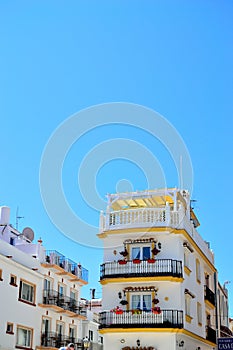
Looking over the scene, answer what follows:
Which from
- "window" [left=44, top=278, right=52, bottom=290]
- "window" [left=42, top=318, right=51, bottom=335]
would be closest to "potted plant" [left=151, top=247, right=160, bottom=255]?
"window" [left=44, top=278, right=52, bottom=290]

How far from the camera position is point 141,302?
34.0m

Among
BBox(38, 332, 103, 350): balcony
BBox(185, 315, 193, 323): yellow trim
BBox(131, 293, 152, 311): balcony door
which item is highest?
BBox(131, 293, 152, 311): balcony door

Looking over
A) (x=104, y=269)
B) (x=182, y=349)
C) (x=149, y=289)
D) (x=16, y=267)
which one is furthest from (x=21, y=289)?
(x=182, y=349)

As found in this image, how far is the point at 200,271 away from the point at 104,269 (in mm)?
8913

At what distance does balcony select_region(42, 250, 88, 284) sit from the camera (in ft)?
143

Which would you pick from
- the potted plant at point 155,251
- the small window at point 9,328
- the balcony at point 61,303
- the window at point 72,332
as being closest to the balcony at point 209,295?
the potted plant at point 155,251

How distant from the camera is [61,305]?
44312 millimetres

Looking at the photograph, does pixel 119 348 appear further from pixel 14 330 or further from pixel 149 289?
pixel 14 330

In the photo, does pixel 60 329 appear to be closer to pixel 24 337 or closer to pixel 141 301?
pixel 24 337

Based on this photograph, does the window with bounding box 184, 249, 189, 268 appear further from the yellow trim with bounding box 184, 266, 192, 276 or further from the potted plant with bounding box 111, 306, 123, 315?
the potted plant with bounding box 111, 306, 123, 315

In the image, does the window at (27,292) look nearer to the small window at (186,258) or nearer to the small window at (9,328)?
the small window at (9,328)

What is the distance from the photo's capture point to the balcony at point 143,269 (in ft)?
110

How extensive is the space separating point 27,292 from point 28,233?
731cm

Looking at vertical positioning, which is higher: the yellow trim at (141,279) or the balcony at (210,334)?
the yellow trim at (141,279)
